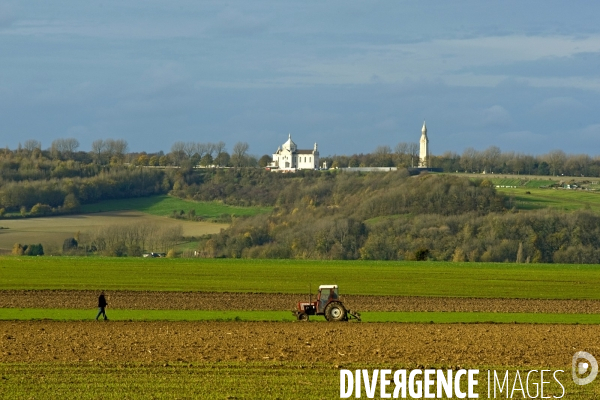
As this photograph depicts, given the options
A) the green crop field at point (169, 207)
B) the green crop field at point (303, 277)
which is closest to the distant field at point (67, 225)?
the green crop field at point (169, 207)

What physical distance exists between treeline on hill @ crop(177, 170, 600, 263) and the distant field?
771cm

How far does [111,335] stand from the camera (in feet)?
97.6

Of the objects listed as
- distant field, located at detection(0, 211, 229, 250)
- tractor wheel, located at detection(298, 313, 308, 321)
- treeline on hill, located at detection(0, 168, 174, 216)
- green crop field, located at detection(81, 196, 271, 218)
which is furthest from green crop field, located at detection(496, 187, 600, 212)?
tractor wheel, located at detection(298, 313, 308, 321)

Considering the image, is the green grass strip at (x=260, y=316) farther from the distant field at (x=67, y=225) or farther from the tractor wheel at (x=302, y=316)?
the distant field at (x=67, y=225)

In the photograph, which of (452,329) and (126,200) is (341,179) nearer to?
(126,200)

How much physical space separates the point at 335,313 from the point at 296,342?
6984 mm

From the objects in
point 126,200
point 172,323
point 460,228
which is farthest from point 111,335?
point 126,200

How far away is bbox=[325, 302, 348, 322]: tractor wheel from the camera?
3538 cm

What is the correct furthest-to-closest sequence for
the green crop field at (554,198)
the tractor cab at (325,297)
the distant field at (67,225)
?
the green crop field at (554,198) < the distant field at (67,225) < the tractor cab at (325,297)

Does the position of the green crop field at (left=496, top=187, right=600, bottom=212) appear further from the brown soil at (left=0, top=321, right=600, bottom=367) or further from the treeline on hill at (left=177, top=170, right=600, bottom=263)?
the brown soil at (left=0, top=321, right=600, bottom=367)

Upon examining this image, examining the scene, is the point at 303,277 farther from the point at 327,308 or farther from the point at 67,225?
the point at 67,225

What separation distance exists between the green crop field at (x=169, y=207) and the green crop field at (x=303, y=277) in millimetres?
72978

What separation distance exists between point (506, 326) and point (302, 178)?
143m

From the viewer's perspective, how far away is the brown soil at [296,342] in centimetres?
2516
